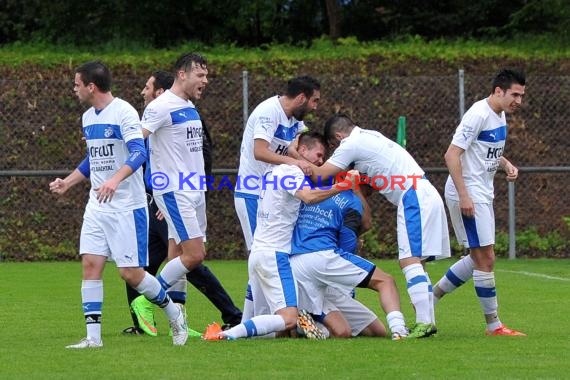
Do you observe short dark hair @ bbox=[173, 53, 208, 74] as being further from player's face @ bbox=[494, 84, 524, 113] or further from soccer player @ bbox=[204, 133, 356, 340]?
player's face @ bbox=[494, 84, 524, 113]

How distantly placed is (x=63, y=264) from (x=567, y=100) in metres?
7.74

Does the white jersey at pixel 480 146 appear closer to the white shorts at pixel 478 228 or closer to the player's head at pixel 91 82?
the white shorts at pixel 478 228

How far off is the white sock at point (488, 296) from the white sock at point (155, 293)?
2.50m

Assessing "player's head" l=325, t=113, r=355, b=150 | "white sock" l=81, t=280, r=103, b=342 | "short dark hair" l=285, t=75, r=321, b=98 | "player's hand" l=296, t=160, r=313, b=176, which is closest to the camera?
"white sock" l=81, t=280, r=103, b=342

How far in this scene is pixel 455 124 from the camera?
1845 centimetres

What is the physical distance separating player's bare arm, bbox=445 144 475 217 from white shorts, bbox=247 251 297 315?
1.49 metres

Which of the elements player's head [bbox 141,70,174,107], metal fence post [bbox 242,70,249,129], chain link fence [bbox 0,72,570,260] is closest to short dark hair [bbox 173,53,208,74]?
player's head [bbox 141,70,174,107]

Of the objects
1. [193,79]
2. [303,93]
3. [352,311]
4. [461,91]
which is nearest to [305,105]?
[303,93]

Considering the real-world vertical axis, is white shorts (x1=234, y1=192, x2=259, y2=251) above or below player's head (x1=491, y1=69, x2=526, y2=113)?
below

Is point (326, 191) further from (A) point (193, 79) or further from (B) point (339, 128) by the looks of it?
(A) point (193, 79)

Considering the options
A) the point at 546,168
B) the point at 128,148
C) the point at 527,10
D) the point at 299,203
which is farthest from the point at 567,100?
the point at 128,148

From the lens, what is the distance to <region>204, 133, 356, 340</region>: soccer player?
9.16 meters

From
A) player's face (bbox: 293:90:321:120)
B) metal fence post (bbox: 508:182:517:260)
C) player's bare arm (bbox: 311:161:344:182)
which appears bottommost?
metal fence post (bbox: 508:182:517:260)

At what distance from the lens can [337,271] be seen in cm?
941
